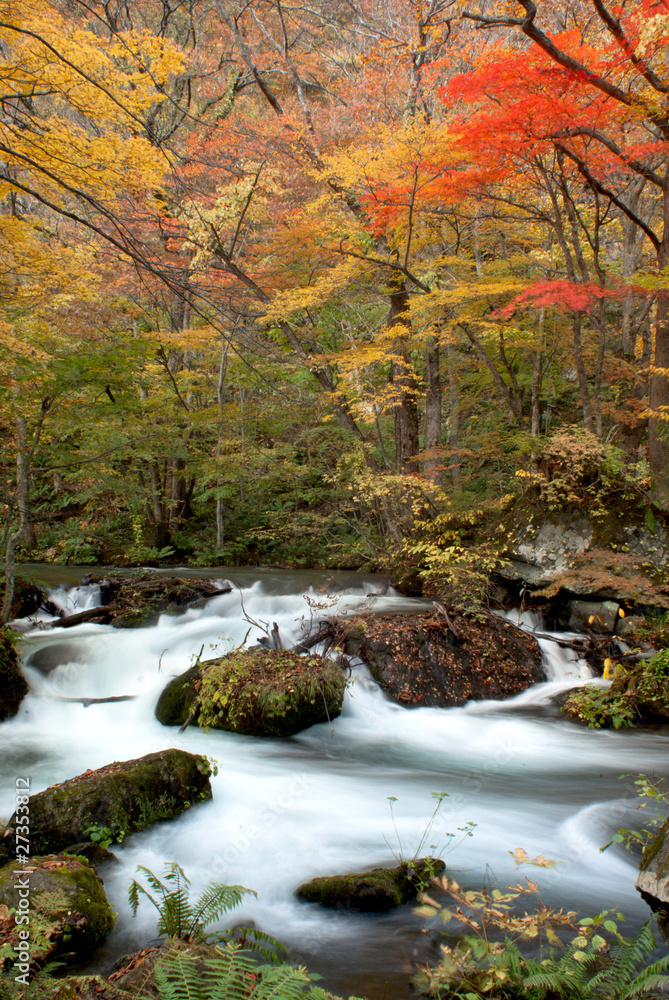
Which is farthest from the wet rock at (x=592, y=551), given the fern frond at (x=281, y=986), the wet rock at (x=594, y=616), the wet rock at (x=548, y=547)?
the fern frond at (x=281, y=986)

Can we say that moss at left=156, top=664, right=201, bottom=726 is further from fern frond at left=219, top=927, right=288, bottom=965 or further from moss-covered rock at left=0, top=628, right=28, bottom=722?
fern frond at left=219, top=927, right=288, bottom=965

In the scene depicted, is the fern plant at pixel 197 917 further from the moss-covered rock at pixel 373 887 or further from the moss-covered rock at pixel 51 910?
the moss-covered rock at pixel 373 887

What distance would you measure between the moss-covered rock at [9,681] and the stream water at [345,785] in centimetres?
13

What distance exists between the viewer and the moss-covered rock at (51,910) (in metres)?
2.59

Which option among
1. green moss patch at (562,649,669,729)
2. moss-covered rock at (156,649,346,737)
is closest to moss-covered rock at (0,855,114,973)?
moss-covered rock at (156,649,346,737)

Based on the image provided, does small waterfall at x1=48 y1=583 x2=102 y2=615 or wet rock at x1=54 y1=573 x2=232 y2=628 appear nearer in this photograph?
wet rock at x1=54 y1=573 x2=232 y2=628

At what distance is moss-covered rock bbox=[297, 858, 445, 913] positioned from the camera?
3.29 m

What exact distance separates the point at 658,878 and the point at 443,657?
440 centimetres

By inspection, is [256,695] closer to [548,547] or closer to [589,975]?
[589,975]

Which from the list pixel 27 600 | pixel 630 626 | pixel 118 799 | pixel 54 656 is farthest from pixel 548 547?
pixel 27 600

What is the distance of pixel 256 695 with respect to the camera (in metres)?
5.87

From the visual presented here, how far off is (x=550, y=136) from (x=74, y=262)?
786 cm

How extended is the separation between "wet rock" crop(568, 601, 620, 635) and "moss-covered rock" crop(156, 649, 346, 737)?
3775 millimetres

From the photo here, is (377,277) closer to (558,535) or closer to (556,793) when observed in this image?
(558,535)
